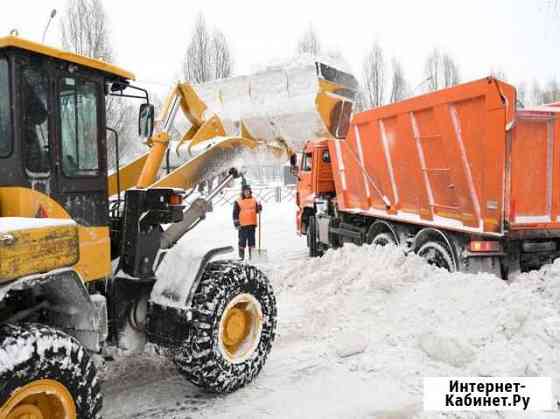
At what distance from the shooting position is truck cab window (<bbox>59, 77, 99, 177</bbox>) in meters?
3.10

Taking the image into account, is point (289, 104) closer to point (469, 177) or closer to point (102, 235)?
point (469, 177)

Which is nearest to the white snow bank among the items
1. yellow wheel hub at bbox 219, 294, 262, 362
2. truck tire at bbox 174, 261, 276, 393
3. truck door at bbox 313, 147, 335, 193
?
truck tire at bbox 174, 261, 276, 393

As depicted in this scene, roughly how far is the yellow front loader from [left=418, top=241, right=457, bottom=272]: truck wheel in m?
2.27

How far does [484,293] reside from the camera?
16.2 feet

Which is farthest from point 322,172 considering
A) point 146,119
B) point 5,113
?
point 5,113

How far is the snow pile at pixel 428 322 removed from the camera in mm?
4078

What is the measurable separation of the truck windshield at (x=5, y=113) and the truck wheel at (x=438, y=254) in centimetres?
506

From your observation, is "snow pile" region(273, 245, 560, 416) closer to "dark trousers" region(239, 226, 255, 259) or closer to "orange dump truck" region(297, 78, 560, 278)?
"orange dump truck" region(297, 78, 560, 278)

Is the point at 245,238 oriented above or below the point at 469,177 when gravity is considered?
below

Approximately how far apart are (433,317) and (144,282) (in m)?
2.77

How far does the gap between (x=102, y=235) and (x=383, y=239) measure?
5348 mm

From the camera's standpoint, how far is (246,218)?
9.97 m

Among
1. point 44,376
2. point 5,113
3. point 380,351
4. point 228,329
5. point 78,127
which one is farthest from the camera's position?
point 380,351

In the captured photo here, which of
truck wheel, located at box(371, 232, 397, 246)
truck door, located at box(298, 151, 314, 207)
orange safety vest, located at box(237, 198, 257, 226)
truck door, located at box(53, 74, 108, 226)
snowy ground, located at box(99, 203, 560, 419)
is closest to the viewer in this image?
truck door, located at box(53, 74, 108, 226)
